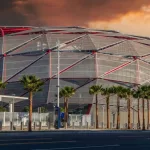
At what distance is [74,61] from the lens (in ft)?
432

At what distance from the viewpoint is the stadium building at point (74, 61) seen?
12794cm

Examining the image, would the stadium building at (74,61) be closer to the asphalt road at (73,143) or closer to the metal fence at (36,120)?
the metal fence at (36,120)

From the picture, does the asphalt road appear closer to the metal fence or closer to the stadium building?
the metal fence

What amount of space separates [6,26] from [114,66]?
40355 millimetres

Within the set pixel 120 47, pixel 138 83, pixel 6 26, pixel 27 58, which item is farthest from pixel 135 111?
pixel 6 26

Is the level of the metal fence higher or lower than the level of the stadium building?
lower

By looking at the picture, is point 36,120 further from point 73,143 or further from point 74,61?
point 73,143

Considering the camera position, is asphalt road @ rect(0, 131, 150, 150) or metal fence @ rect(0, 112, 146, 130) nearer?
asphalt road @ rect(0, 131, 150, 150)

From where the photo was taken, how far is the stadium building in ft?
420

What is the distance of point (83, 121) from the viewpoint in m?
102

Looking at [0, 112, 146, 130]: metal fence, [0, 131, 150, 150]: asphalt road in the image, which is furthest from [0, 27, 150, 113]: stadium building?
[0, 131, 150, 150]: asphalt road

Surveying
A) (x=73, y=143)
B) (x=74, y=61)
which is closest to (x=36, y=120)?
(x=74, y=61)

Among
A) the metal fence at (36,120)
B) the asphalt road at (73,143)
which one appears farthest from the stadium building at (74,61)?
the asphalt road at (73,143)

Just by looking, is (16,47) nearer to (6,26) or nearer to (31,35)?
(31,35)
